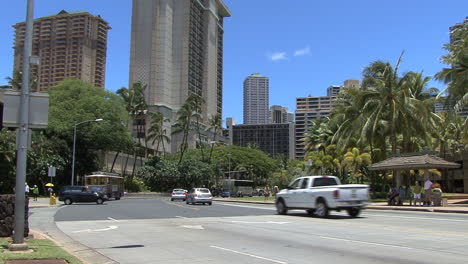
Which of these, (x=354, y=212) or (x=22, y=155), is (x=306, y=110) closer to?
(x=354, y=212)

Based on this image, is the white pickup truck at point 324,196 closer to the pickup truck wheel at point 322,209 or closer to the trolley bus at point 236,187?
the pickup truck wheel at point 322,209

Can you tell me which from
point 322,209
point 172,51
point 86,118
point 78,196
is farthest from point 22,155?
point 172,51

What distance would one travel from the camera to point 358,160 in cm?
4741

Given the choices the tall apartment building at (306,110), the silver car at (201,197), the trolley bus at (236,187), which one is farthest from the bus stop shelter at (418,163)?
the tall apartment building at (306,110)

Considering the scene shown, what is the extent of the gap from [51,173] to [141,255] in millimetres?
32839

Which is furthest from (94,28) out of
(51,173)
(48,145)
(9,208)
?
(9,208)

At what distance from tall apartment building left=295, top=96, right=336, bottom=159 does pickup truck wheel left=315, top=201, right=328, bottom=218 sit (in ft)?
482

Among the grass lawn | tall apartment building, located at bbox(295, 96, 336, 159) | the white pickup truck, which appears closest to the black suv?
the white pickup truck

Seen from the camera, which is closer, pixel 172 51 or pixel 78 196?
pixel 78 196

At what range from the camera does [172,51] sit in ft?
423

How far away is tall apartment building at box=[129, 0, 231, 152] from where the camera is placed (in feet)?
390

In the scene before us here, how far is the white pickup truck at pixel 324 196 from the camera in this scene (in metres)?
19.5

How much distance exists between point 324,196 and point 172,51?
114041 millimetres

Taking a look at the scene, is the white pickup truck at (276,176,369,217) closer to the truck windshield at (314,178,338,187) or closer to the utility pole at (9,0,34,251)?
the truck windshield at (314,178,338,187)
